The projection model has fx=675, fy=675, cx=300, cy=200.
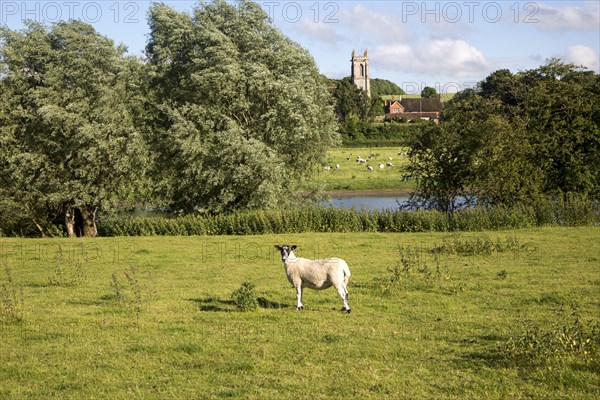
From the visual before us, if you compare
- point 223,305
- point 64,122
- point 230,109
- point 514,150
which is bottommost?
point 223,305

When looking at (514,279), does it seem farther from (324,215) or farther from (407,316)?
(324,215)

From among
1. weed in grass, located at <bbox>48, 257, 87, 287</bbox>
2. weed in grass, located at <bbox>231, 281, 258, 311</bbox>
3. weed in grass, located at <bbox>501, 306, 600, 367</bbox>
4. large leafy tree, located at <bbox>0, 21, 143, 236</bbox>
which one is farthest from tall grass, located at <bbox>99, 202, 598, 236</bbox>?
weed in grass, located at <bbox>501, 306, 600, 367</bbox>

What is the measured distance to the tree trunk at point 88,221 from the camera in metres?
41.2

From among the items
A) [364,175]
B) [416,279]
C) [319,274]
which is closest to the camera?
[319,274]

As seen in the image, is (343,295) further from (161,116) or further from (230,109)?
(161,116)

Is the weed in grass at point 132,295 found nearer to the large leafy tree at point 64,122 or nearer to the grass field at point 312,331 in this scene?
the grass field at point 312,331

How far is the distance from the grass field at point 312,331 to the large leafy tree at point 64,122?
44.9 ft

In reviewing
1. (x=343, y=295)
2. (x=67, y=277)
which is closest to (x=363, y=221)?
(x=67, y=277)

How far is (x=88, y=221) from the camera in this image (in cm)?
4153

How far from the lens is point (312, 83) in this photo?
3981 cm

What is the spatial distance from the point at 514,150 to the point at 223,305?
26.6 metres

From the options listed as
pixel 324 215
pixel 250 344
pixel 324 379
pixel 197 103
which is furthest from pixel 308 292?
pixel 197 103

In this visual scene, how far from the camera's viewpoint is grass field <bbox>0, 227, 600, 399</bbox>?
1089cm

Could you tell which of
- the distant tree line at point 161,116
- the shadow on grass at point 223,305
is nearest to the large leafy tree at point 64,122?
the distant tree line at point 161,116
